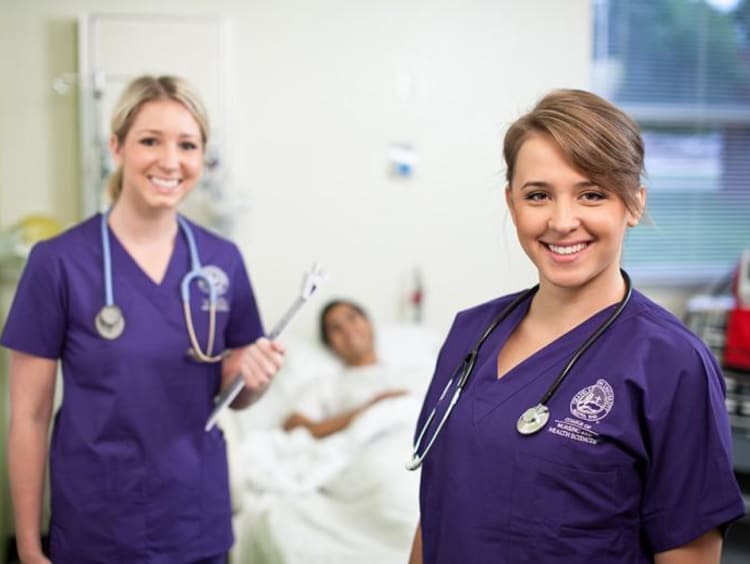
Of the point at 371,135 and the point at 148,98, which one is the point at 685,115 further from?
the point at 148,98

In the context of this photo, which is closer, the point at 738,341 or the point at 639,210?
the point at 639,210

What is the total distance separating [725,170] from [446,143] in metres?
1.26

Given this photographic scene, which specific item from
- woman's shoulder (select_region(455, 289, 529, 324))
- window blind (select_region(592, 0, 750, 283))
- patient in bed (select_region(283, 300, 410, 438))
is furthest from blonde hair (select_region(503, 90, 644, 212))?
window blind (select_region(592, 0, 750, 283))

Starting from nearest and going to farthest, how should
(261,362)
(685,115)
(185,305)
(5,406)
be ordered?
(261,362)
(185,305)
(5,406)
(685,115)

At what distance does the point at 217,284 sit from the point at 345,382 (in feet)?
4.63

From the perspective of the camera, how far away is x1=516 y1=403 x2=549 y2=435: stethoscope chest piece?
0.99 meters

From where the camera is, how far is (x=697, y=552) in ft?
3.19

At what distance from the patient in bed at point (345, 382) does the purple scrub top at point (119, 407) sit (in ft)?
4.01

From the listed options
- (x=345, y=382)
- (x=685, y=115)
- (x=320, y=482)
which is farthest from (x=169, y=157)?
(x=685, y=115)

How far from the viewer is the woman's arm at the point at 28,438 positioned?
140 centimetres

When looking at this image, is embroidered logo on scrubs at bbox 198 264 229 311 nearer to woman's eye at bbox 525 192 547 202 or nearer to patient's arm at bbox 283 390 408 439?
woman's eye at bbox 525 192 547 202

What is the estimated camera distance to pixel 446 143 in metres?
3.25

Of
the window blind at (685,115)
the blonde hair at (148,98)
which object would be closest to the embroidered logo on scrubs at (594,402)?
the blonde hair at (148,98)

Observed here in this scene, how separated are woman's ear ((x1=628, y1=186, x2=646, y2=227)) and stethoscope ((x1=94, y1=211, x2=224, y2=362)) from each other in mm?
751
